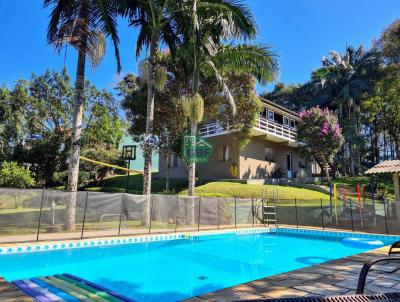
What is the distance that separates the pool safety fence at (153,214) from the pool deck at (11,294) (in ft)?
16.6

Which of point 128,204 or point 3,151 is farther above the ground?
point 3,151

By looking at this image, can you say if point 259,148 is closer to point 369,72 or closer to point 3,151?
point 369,72

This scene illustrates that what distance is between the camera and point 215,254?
1046 centimetres

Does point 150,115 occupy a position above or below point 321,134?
below

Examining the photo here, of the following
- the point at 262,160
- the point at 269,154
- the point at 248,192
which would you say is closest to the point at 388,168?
the point at 248,192

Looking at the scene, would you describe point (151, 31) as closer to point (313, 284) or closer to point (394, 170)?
point (313, 284)

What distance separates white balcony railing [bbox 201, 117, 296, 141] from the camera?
958 inches

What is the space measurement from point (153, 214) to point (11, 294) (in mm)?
8522

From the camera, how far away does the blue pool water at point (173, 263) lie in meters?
7.07

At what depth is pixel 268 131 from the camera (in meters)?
25.0

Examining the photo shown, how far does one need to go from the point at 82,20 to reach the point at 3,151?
16.6m

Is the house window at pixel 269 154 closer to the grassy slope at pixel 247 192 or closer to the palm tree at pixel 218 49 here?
the grassy slope at pixel 247 192

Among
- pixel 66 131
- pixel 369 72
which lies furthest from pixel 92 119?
pixel 369 72

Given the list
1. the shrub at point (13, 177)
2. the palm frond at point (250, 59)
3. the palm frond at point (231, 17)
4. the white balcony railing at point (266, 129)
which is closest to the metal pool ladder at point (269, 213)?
the palm frond at point (250, 59)
